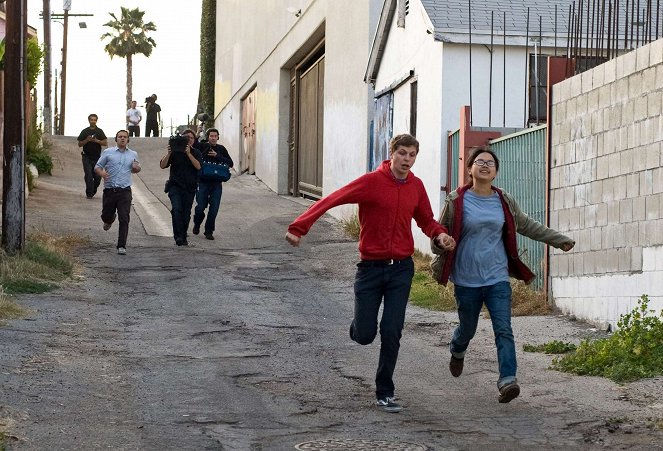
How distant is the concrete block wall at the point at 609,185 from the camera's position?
10234mm

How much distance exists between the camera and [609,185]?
1118cm

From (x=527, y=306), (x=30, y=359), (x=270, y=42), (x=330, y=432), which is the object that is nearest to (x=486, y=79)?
(x=527, y=306)

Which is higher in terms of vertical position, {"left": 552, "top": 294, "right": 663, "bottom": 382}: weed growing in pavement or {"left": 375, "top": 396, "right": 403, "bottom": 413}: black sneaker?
{"left": 552, "top": 294, "right": 663, "bottom": 382}: weed growing in pavement

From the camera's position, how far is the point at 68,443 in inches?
254

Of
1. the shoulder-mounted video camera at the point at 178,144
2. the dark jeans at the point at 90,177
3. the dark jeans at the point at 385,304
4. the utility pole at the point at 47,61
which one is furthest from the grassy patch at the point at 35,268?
Result: the utility pole at the point at 47,61

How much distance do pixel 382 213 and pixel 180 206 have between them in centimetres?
1003

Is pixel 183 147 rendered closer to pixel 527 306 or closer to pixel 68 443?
pixel 527 306

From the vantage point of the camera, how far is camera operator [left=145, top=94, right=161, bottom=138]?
153ft

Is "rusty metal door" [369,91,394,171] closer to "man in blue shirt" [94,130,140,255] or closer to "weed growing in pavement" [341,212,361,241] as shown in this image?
"weed growing in pavement" [341,212,361,241]

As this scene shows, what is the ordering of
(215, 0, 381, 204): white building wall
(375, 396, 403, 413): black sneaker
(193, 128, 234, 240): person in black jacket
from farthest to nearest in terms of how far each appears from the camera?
(215, 0, 381, 204): white building wall
(193, 128, 234, 240): person in black jacket
(375, 396, 403, 413): black sneaker

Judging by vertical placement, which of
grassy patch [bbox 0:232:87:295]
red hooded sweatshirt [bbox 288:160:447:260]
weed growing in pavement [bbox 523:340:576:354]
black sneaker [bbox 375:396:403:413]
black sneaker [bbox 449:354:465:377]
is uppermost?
red hooded sweatshirt [bbox 288:160:447:260]

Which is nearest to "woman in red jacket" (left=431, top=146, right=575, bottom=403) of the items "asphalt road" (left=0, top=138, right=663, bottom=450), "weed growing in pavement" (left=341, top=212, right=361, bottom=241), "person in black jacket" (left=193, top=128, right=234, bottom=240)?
"asphalt road" (left=0, top=138, right=663, bottom=450)

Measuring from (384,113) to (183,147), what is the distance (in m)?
3.63

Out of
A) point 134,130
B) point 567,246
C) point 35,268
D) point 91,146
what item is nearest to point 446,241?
point 567,246
